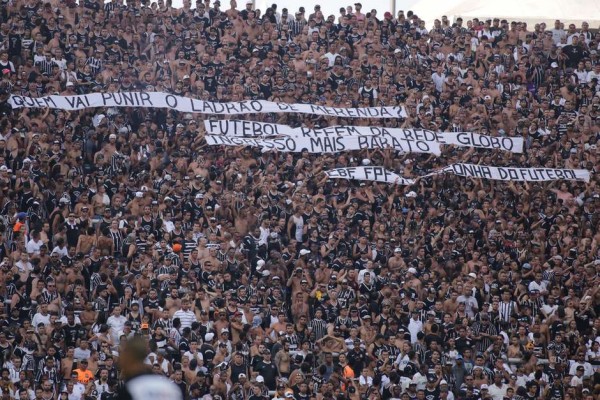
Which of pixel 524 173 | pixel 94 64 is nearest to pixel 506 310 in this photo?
pixel 524 173

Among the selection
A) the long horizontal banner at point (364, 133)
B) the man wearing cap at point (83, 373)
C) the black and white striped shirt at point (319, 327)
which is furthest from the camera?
the long horizontal banner at point (364, 133)

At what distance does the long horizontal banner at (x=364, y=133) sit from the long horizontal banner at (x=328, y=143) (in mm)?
109

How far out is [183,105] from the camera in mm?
23719

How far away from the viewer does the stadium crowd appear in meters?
18.3

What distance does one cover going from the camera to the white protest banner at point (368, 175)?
22.7m

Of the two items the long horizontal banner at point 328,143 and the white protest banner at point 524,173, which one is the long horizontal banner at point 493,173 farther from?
the long horizontal banner at point 328,143

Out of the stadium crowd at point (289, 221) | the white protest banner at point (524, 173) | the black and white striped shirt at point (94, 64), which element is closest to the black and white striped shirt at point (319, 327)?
the stadium crowd at point (289, 221)

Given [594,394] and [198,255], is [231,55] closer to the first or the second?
[198,255]

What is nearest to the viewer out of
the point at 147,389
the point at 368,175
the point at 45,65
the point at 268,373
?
→ the point at 147,389

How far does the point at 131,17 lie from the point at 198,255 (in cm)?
698

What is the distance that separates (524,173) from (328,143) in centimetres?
348

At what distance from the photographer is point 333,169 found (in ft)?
74.9

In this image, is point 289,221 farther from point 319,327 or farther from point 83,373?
point 83,373

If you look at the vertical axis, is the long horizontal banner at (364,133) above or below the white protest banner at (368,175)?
above
